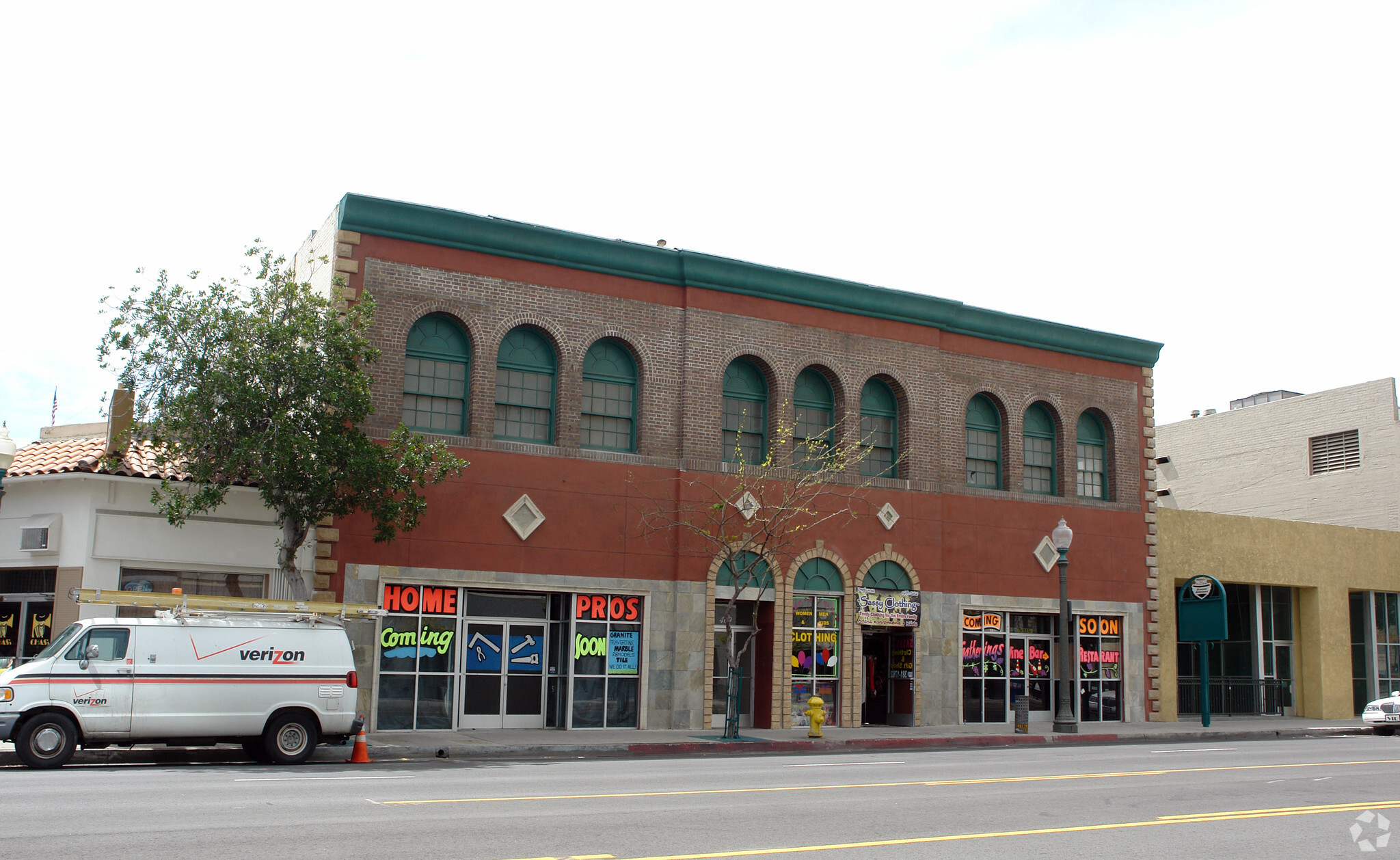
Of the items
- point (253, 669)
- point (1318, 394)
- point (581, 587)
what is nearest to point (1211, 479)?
point (1318, 394)

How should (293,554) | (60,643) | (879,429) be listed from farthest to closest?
(879,429) → (293,554) → (60,643)

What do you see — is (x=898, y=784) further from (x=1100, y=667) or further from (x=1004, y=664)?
(x=1100, y=667)

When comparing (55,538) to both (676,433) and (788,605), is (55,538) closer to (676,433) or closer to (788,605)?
(676,433)

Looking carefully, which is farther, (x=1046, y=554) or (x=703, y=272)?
(x=1046, y=554)

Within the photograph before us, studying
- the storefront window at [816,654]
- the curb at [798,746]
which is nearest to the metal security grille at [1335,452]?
the curb at [798,746]

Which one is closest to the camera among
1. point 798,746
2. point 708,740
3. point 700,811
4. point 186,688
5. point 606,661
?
point 700,811

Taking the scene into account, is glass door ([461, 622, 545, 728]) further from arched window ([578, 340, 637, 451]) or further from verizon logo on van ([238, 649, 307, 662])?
verizon logo on van ([238, 649, 307, 662])

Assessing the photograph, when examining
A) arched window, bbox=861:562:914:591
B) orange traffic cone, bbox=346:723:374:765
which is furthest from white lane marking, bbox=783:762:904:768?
arched window, bbox=861:562:914:591

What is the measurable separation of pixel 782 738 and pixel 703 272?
9.54 metres

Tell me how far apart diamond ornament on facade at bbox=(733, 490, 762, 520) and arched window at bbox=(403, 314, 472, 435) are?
5.81 m

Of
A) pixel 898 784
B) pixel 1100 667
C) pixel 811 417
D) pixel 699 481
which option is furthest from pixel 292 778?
pixel 1100 667

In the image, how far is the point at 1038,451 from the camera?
29.8 m

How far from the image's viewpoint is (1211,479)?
44688 millimetres

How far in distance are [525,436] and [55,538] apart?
8355mm
